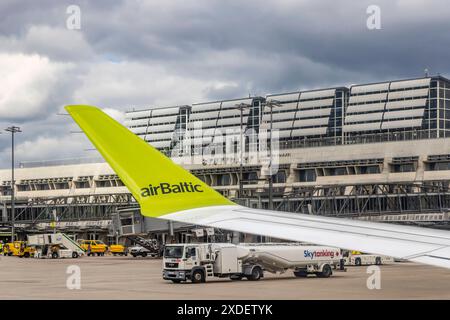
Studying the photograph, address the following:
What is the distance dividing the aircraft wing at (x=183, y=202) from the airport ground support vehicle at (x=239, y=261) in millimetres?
29412

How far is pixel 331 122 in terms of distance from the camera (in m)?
166

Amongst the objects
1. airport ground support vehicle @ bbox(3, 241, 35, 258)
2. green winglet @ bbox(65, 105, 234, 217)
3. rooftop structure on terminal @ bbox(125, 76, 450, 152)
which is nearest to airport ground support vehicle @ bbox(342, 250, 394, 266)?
airport ground support vehicle @ bbox(3, 241, 35, 258)

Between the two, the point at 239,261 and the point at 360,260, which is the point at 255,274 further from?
the point at 360,260

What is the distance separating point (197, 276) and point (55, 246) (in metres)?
51.6

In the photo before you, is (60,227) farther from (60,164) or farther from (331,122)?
(331,122)

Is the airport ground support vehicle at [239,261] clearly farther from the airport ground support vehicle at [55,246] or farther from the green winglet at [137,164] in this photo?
the airport ground support vehicle at [55,246]

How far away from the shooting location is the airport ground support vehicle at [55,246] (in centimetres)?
8731

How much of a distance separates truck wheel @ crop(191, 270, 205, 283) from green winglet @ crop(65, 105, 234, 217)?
29.9m

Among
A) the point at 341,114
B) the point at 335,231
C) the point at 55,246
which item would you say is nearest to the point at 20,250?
the point at 55,246

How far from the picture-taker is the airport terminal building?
97.0 m

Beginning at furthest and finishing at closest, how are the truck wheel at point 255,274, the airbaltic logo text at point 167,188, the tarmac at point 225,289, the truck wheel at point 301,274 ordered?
the truck wheel at point 301,274, the truck wheel at point 255,274, the tarmac at point 225,289, the airbaltic logo text at point 167,188

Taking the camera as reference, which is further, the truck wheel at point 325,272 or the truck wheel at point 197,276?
the truck wheel at point 325,272

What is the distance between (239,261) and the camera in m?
42.6

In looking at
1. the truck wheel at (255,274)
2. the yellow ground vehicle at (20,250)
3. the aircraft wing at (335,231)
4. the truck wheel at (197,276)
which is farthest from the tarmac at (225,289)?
the yellow ground vehicle at (20,250)
